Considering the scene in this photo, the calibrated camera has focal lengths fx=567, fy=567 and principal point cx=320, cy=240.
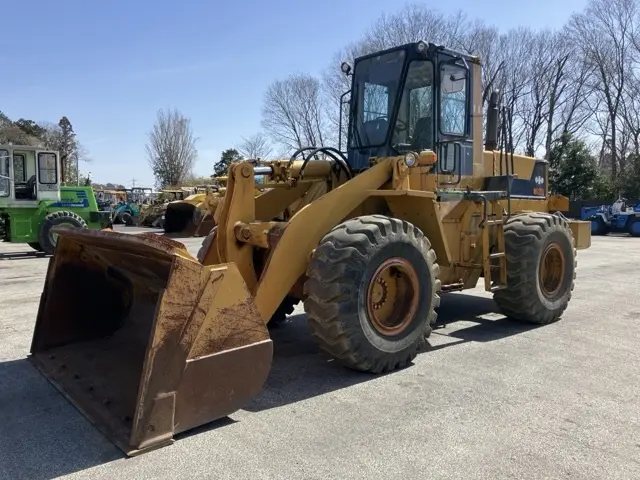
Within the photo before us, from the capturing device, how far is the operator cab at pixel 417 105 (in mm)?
6188

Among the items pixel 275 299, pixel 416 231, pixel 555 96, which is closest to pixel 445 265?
pixel 416 231

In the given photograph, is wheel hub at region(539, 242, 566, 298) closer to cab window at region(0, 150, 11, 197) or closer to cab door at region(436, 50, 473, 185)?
cab door at region(436, 50, 473, 185)

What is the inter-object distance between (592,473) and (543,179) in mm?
5995

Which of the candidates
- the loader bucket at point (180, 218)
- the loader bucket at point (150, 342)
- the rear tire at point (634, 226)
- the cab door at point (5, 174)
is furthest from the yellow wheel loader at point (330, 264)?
the rear tire at point (634, 226)

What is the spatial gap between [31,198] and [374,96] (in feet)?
39.7

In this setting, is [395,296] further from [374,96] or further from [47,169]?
[47,169]

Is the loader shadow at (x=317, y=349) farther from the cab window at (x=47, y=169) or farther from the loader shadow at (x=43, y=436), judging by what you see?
the cab window at (x=47, y=169)

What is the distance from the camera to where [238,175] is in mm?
4926

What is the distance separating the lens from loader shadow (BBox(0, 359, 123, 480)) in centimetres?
322

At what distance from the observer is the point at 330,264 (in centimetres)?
442

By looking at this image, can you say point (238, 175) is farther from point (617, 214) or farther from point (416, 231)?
point (617, 214)

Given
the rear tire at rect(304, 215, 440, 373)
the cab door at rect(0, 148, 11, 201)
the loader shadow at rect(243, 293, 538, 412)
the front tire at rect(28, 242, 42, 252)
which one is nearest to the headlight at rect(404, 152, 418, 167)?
the rear tire at rect(304, 215, 440, 373)

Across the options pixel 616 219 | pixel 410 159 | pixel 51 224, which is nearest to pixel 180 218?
pixel 51 224

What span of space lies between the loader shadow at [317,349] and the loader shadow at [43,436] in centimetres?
110
